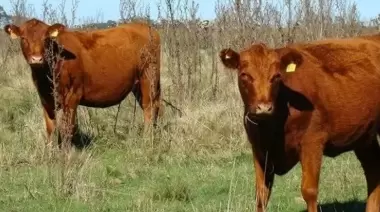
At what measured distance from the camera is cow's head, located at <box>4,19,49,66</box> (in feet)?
31.4

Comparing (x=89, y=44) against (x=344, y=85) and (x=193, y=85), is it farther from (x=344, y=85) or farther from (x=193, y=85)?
(x=344, y=85)

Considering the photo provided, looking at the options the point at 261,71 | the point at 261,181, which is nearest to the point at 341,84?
the point at 261,71

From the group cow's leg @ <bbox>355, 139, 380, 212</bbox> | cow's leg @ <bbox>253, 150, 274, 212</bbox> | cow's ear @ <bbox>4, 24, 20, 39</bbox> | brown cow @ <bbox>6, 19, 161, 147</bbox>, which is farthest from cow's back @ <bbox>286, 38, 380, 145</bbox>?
cow's ear @ <bbox>4, 24, 20, 39</bbox>

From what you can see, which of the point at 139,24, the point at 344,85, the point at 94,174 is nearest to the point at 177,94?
the point at 139,24

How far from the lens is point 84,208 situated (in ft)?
22.8

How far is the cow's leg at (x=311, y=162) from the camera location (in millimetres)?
5637

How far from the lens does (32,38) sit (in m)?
9.75

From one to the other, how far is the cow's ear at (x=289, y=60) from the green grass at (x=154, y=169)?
45.9 inches

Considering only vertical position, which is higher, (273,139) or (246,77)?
(246,77)

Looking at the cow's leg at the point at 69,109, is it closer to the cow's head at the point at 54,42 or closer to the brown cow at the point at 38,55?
the brown cow at the point at 38,55

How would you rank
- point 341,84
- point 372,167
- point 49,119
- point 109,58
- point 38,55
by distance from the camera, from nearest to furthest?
point 341,84
point 372,167
point 38,55
point 49,119
point 109,58

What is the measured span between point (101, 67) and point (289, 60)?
590cm

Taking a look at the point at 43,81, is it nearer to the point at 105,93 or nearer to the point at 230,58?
the point at 105,93

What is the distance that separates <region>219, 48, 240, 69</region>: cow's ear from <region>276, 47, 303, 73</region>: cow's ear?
0.32m
